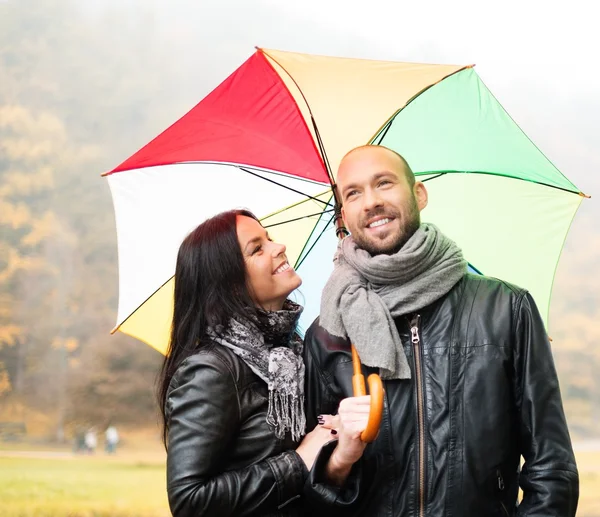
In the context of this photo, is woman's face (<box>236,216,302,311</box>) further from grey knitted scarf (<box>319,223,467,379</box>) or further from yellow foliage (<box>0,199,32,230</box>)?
yellow foliage (<box>0,199,32,230</box>)

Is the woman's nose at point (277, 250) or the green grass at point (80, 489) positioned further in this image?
the green grass at point (80, 489)

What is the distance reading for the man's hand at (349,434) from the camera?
1.45 m

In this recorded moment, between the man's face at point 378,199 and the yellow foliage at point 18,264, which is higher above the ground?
the man's face at point 378,199

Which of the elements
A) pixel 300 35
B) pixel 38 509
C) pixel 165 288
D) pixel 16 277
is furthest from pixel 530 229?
pixel 300 35

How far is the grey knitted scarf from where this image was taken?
5.08 ft

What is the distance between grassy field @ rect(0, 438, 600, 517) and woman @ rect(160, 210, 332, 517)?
4.42 meters

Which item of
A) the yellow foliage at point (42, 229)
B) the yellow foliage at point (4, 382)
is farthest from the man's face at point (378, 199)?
the yellow foliage at point (42, 229)

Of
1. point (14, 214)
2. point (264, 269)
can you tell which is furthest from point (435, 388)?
point (14, 214)

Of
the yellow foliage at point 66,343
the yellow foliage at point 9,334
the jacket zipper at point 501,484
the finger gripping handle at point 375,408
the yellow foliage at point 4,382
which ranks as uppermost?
the finger gripping handle at point 375,408

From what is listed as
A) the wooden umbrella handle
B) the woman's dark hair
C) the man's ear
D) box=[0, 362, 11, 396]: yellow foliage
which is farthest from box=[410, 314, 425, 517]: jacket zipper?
box=[0, 362, 11, 396]: yellow foliage

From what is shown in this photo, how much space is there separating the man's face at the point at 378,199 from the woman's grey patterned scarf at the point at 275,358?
1.04 feet

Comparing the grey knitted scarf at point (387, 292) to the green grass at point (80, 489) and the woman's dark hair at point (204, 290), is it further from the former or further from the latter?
the green grass at point (80, 489)

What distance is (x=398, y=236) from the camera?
1.67 metres

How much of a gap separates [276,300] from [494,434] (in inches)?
26.2
